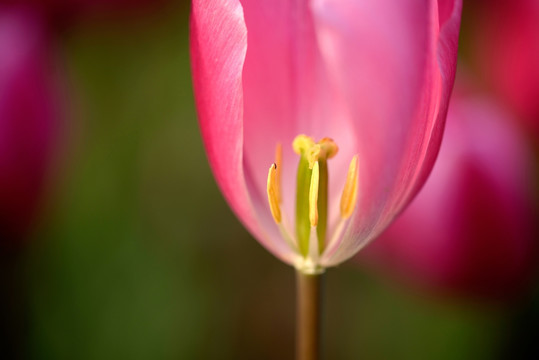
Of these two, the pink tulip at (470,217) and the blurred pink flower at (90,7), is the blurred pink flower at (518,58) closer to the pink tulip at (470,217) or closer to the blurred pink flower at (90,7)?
the pink tulip at (470,217)

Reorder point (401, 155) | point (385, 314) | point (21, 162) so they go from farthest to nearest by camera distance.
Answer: point (385, 314) < point (21, 162) < point (401, 155)

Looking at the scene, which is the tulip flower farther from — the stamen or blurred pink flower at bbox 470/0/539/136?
blurred pink flower at bbox 470/0/539/136

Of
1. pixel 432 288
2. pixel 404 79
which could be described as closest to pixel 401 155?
pixel 404 79

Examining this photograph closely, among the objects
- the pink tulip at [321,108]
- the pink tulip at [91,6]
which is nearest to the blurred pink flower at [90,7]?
the pink tulip at [91,6]

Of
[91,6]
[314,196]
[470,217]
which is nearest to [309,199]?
[314,196]

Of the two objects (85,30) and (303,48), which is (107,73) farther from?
(303,48)

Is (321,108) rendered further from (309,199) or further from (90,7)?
(90,7)

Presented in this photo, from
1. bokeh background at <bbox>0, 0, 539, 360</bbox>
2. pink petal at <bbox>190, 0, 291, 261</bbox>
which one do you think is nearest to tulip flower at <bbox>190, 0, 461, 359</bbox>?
pink petal at <bbox>190, 0, 291, 261</bbox>

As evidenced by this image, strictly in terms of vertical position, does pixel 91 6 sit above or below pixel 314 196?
above
